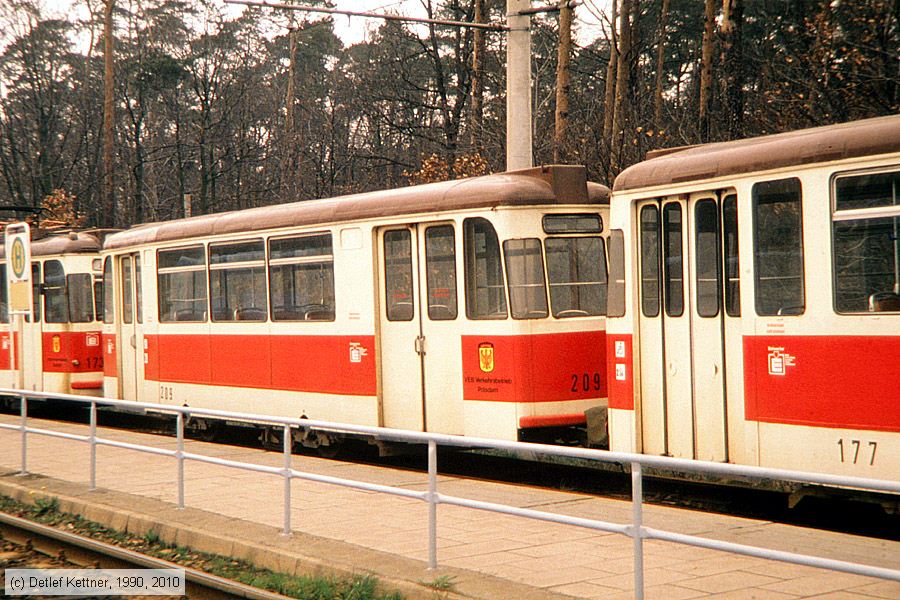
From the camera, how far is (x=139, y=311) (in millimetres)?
19219

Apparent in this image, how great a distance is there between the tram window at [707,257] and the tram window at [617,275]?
91cm

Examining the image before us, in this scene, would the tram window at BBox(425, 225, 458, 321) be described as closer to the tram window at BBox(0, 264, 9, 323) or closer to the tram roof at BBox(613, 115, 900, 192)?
the tram roof at BBox(613, 115, 900, 192)

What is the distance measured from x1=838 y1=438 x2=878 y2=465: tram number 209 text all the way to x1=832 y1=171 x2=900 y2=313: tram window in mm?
996

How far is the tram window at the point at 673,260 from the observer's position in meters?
10.7

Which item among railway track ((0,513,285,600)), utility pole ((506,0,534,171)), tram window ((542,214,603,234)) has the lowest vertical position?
railway track ((0,513,285,600))

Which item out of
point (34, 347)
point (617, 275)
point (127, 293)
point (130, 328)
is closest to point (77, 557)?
point (617, 275)

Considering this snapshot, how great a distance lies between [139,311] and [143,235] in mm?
1237

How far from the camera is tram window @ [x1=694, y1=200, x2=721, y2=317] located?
34.1 ft

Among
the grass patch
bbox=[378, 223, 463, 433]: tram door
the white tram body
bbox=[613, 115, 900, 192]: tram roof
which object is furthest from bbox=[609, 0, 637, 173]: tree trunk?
the grass patch

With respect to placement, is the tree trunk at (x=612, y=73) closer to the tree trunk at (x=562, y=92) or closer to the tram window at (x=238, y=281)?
the tree trunk at (x=562, y=92)

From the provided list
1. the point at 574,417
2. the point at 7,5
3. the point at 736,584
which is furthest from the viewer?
the point at 7,5

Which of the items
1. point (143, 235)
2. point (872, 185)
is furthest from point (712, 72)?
point (872, 185)

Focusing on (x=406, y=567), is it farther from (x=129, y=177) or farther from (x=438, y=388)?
(x=129, y=177)

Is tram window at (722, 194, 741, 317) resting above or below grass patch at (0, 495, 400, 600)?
above
